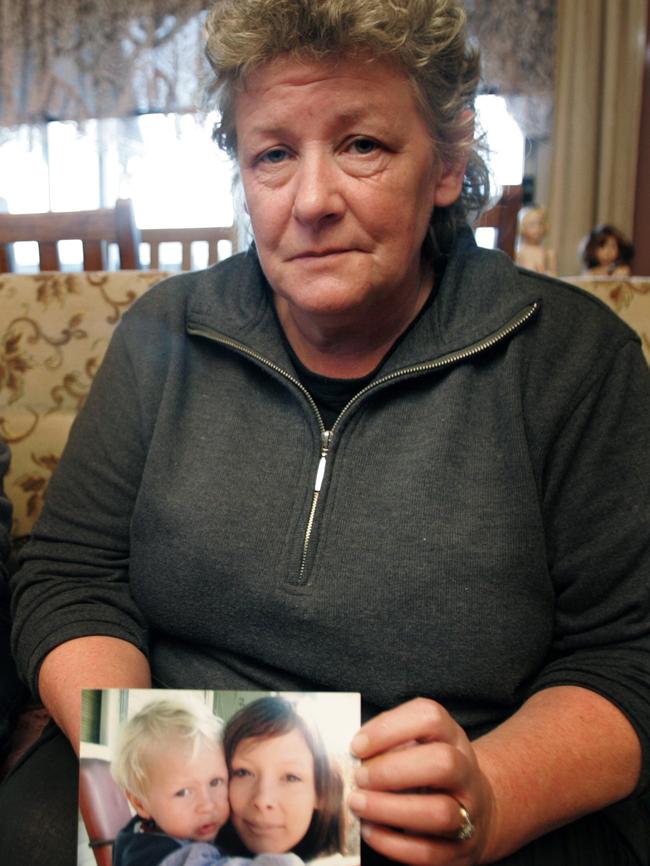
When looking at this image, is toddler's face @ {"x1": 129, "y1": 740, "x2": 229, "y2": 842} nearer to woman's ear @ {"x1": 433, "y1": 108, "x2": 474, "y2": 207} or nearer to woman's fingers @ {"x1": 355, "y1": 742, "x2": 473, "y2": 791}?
woman's fingers @ {"x1": 355, "y1": 742, "x2": 473, "y2": 791}

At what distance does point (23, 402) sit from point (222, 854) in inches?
35.5

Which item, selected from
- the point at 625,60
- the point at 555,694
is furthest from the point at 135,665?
the point at 625,60

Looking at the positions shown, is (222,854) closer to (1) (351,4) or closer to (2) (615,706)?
(2) (615,706)

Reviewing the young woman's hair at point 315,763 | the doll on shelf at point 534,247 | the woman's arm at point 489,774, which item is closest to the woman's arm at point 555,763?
the woman's arm at point 489,774

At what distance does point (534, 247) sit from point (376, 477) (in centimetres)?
251

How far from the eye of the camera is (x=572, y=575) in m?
0.85

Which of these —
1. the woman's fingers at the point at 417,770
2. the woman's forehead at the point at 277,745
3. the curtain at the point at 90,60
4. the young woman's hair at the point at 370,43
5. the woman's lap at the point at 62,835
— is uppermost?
the curtain at the point at 90,60

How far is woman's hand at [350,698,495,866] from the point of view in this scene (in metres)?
0.65

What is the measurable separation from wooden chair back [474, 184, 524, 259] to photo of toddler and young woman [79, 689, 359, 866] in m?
1.09

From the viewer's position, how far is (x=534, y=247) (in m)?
3.18

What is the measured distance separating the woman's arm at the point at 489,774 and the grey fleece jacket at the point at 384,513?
1.4 inches

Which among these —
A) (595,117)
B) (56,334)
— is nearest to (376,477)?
(56,334)

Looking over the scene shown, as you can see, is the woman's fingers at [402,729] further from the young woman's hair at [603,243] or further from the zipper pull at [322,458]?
the young woman's hair at [603,243]

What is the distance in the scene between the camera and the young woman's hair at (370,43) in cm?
86
